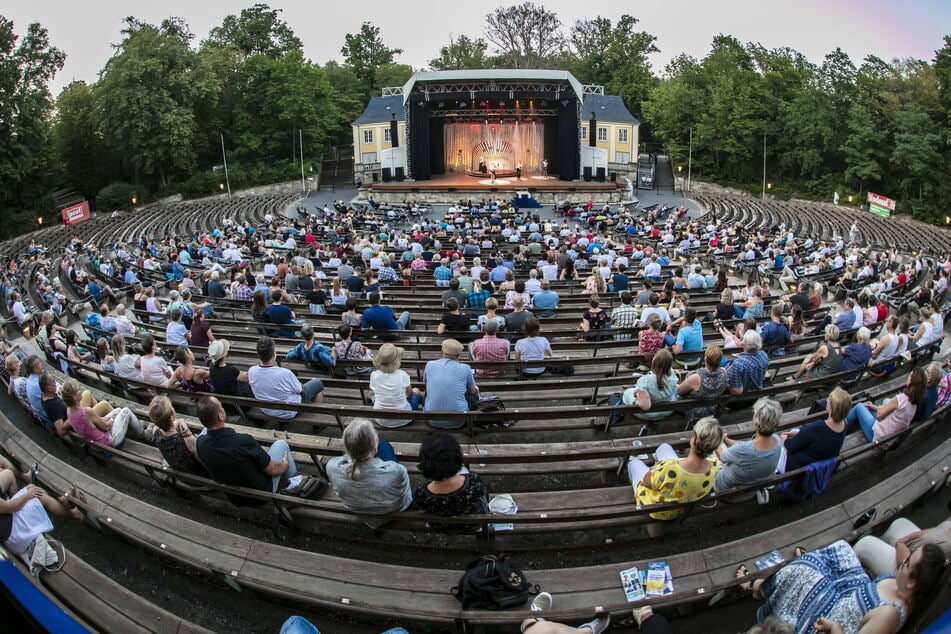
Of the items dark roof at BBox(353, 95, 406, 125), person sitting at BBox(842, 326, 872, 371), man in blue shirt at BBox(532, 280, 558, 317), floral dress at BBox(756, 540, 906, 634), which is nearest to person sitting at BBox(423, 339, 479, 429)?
→ floral dress at BBox(756, 540, 906, 634)

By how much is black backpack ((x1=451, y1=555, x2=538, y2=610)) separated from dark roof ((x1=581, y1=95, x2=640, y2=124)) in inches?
1650

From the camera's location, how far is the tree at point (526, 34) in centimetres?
5928

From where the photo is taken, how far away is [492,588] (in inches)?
134

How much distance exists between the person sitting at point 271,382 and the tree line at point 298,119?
120 feet

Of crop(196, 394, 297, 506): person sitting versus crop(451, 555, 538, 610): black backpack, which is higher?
crop(196, 394, 297, 506): person sitting

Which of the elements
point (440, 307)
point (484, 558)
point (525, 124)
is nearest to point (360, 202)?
point (525, 124)

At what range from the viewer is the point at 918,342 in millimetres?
8195

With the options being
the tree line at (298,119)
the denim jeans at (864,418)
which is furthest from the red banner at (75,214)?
the denim jeans at (864,418)

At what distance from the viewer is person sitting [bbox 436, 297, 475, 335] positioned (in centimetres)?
783

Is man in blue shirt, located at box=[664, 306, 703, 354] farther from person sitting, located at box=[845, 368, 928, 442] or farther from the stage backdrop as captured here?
the stage backdrop

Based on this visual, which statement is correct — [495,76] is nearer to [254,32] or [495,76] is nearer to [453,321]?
[453,321]

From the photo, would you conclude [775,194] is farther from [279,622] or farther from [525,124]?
[279,622]

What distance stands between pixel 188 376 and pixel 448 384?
3143mm

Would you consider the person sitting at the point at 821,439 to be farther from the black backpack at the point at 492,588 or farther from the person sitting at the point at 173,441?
the person sitting at the point at 173,441
